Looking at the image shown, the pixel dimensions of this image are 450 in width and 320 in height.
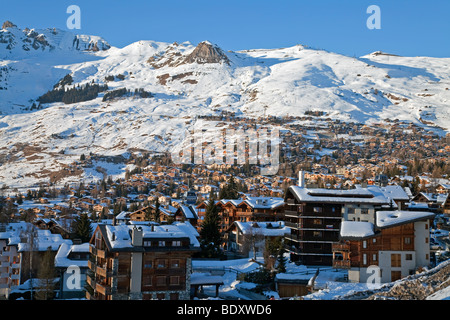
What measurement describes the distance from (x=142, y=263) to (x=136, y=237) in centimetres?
237

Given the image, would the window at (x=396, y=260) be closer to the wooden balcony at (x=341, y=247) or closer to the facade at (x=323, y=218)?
the wooden balcony at (x=341, y=247)

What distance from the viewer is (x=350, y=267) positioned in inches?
1871

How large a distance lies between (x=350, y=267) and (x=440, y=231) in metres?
30.6

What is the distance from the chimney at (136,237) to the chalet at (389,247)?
1736cm

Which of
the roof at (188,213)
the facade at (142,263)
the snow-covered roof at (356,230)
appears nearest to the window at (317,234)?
the snow-covered roof at (356,230)

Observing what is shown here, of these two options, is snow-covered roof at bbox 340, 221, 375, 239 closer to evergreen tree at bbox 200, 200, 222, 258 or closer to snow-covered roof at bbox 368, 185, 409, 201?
evergreen tree at bbox 200, 200, 222, 258

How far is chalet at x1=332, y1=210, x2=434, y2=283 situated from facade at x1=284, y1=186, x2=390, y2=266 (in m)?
11.2

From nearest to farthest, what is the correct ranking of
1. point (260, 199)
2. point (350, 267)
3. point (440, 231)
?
point (350, 267)
point (440, 231)
point (260, 199)

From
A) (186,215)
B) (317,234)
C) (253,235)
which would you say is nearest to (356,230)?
(317,234)

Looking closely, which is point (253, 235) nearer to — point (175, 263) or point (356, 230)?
point (356, 230)

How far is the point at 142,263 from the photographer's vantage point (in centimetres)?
4516

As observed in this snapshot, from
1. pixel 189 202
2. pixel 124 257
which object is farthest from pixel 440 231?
pixel 189 202

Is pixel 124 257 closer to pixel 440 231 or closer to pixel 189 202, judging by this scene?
pixel 440 231

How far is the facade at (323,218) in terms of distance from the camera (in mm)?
60031
